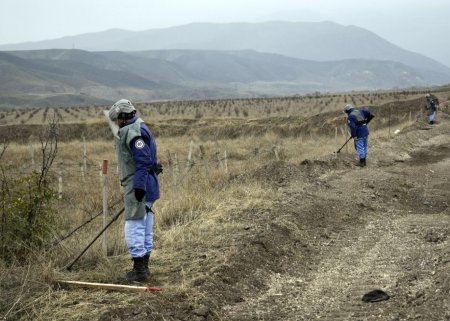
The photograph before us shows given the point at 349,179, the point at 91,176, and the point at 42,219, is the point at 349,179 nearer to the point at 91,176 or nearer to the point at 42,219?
the point at 42,219

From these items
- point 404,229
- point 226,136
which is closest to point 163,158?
point 226,136

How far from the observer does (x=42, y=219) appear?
7320mm

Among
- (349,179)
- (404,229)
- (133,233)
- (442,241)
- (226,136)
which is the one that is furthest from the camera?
(226,136)

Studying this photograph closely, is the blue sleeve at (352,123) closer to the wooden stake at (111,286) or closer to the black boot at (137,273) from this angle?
the black boot at (137,273)

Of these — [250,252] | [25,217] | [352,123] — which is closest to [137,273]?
[250,252]

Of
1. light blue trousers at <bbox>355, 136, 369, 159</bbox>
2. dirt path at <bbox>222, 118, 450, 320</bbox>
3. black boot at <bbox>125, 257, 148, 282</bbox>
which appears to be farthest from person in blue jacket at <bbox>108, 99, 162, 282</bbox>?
light blue trousers at <bbox>355, 136, 369, 159</bbox>

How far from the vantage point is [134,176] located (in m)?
5.88

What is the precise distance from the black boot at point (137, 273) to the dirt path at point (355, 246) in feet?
3.50

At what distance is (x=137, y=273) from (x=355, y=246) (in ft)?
11.2

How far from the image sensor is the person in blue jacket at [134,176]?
5.94 metres

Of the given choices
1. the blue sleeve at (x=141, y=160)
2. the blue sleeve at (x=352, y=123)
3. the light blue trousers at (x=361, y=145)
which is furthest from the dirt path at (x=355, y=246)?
the blue sleeve at (x=141, y=160)

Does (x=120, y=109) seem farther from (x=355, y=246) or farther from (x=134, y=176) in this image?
(x=355, y=246)

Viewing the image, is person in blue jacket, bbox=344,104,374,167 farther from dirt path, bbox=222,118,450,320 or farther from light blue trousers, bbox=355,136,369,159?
dirt path, bbox=222,118,450,320

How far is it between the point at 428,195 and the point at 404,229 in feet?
10.0
